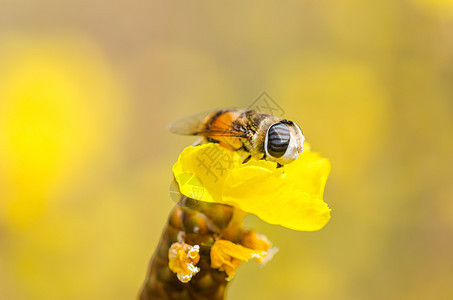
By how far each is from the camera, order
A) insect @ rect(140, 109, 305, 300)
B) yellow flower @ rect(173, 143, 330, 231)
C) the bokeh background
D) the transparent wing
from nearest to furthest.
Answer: yellow flower @ rect(173, 143, 330, 231), insect @ rect(140, 109, 305, 300), the transparent wing, the bokeh background

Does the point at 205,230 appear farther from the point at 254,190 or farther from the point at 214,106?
the point at 214,106

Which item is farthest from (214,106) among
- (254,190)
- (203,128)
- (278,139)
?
(254,190)

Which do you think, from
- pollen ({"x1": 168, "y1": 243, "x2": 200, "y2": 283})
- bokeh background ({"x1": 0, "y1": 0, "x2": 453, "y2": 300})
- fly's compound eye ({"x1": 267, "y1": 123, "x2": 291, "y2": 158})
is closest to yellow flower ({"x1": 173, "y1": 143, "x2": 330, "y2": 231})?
fly's compound eye ({"x1": 267, "y1": 123, "x2": 291, "y2": 158})

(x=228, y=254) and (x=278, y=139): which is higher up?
(x=278, y=139)

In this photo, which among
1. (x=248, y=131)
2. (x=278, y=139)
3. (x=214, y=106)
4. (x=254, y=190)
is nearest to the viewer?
(x=254, y=190)

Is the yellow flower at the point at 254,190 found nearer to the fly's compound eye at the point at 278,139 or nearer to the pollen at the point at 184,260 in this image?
the fly's compound eye at the point at 278,139

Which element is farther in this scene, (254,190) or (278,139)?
(278,139)

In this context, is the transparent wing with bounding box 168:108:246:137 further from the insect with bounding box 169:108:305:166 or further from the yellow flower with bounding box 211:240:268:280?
the yellow flower with bounding box 211:240:268:280
